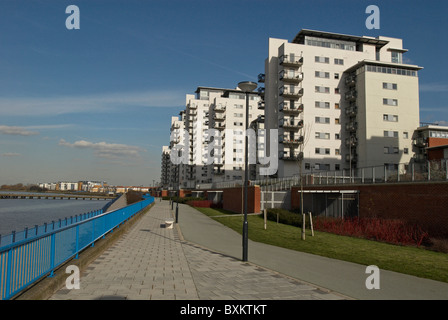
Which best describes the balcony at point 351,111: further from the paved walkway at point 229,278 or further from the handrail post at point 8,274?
the handrail post at point 8,274

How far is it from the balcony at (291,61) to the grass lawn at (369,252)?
39038 mm

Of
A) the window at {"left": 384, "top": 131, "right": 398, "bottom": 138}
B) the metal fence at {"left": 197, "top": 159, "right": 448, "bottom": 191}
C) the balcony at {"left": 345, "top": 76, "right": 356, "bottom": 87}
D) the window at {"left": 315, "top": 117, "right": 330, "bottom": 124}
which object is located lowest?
the metal fence at {"left": 197, "top": 159, "right": 448, "bottom": 191}

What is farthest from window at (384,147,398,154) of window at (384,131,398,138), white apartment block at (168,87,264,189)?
white apartment block at (168,87,264,189)

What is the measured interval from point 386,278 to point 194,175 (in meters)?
91.0

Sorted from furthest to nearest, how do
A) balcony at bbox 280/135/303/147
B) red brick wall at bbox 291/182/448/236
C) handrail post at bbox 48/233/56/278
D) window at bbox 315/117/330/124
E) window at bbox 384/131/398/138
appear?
1. window at bbox 315/117/330/124
2. balcony at bbox 280/135/303/147
3. window at bbox 384/131/398/138
4. red brick wall at bbox 291/182/448/236
5. handrail post at bbox 48/233/56/278

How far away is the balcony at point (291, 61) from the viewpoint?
53.0 metres

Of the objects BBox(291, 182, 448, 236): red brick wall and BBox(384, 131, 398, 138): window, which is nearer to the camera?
BBox(291, 182, 448, 236): red brick wall

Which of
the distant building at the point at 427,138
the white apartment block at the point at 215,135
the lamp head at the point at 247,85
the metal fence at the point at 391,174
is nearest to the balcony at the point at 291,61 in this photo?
the distant building at the point at 427,138

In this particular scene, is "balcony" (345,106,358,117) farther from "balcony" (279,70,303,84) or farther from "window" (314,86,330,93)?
"balcony" (279,70,303,84)

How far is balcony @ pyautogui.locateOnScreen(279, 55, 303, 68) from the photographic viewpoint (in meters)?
53.0

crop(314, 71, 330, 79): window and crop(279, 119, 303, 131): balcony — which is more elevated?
crop(314, 71, 330, 79): window

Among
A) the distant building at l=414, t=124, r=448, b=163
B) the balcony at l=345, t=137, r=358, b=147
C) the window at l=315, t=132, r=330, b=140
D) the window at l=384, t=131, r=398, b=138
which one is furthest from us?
the window at l=315, t=132, r=330, b=140

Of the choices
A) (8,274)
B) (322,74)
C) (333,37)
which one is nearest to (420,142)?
(322,74)
